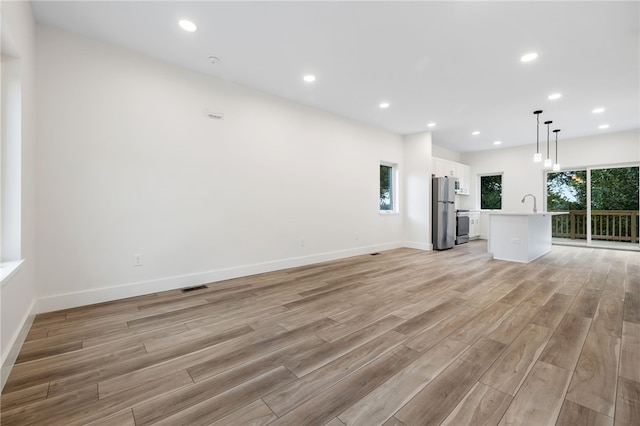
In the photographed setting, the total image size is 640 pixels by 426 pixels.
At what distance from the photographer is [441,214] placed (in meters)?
6.23

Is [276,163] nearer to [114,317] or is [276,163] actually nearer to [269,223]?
[269,223]

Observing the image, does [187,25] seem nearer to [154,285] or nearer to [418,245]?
[154,285]

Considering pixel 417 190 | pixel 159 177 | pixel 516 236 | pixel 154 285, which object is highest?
pixel 417 190

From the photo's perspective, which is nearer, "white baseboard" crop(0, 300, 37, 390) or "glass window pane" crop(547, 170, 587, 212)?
"white baseboard" crop(0, 300, 37, 390)

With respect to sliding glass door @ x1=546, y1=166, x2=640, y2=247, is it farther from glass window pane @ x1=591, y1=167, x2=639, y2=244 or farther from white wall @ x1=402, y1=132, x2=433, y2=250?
white wall @ x1=402, y1=132, x2=433, y2=250

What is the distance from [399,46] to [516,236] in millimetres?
4055

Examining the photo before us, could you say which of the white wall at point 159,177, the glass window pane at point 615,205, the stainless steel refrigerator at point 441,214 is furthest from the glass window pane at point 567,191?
the white wall at point 159,177

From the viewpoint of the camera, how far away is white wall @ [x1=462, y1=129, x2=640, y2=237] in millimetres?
6027

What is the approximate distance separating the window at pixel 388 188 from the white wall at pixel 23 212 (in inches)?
221

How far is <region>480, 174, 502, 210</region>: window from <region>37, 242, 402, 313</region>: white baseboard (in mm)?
6375

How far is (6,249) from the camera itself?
6.37ft

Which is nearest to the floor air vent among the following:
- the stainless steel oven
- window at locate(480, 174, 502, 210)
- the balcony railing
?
the stainless steel oven

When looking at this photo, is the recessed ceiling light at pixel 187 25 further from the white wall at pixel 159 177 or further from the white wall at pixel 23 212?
the white wall at pixel 23 212

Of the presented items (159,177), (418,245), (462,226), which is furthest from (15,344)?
(462,226)
